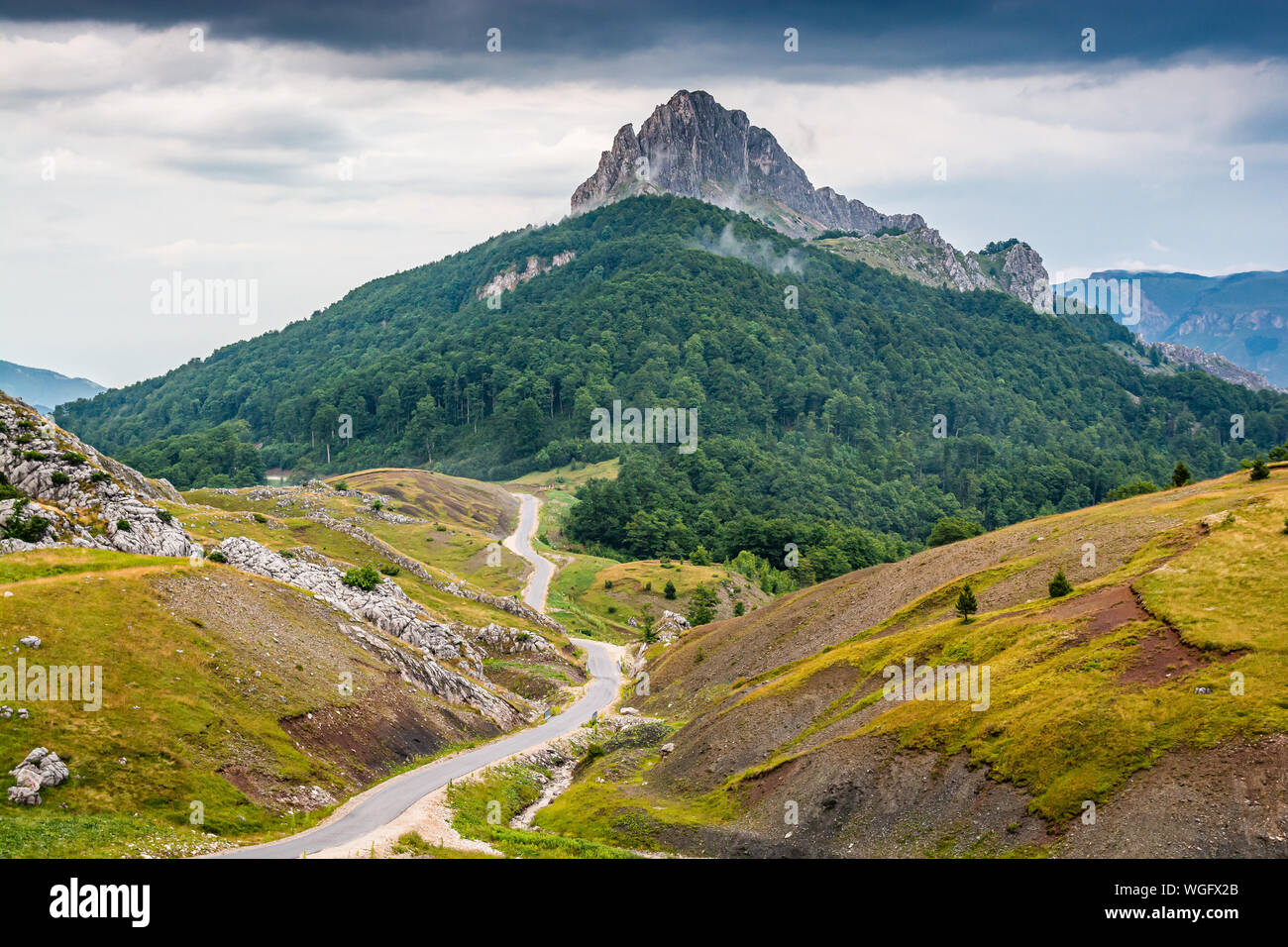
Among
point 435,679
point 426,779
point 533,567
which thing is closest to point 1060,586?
point 426,779

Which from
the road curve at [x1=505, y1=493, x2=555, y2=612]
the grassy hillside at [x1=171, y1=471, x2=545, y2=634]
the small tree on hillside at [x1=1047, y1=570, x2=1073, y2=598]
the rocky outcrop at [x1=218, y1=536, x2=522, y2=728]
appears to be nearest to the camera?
the small tree on hillside at [x1=1047, y1=570, x2=1073, y2=598]

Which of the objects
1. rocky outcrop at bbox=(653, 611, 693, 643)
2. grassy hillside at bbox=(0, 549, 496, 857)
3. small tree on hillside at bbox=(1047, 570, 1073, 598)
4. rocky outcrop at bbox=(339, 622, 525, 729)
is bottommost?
rocky outcrop at bbox=(653, 611, 693, 643)

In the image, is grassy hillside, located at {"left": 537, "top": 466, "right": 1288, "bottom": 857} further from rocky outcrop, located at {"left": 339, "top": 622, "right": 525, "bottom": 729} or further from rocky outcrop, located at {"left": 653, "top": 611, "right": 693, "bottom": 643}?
rocky outcrop, located at {"left": 653, "top": 611, "right": 693, "bottom": 643}

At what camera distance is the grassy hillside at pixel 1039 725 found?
38250mm

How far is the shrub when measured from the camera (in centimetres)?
8888

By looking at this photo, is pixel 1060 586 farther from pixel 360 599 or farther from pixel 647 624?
pixel 647 624

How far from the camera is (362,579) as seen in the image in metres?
89.9

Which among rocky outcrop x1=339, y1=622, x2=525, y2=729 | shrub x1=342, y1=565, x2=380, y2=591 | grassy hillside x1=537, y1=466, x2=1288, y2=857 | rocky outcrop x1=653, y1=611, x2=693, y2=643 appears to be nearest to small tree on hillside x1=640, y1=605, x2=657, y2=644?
rocky outcrop x1=653, y1=611, x2=693, y2=643

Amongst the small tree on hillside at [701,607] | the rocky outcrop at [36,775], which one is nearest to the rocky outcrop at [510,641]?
the small tree on hillside at [701,607]

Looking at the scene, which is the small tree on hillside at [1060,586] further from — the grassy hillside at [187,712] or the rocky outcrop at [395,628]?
the rocky outcrop at [395,628]

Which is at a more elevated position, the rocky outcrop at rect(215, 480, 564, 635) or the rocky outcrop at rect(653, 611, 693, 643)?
the rocky outcrop at rect(215, 480, 564, 635)

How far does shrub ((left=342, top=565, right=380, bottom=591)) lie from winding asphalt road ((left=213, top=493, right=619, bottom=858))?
21727mm

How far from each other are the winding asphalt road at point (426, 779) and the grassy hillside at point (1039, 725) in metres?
8.02
